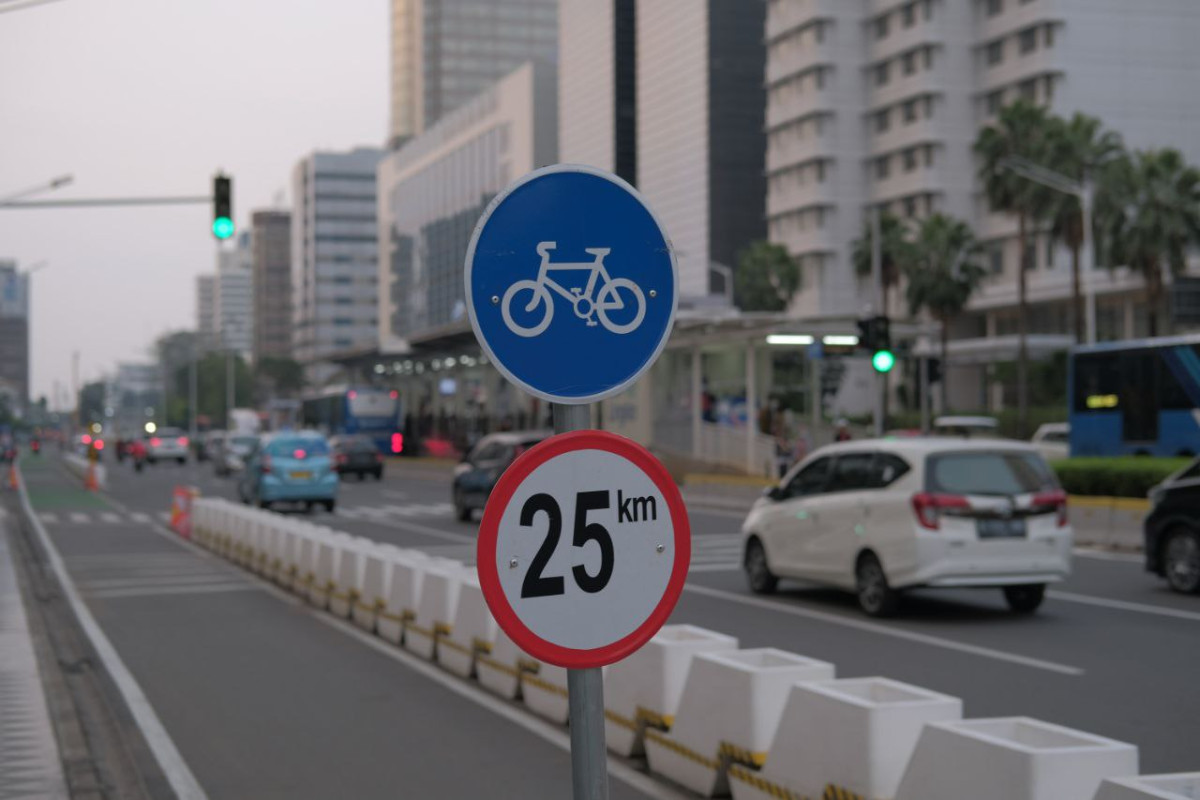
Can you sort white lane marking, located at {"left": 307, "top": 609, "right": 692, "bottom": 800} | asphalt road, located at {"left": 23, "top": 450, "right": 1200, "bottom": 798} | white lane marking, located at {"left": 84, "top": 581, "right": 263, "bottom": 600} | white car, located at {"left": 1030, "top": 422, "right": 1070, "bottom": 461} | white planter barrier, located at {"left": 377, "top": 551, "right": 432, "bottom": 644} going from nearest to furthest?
white lane marking, located at {"left": 307, "top": 609, "right": 692, "bottom": 800} → asphalt road, located at {"left": 23, "top": 450, "right": 1200, "bottom": 798} → white planter barrier, located at {"left": 377, "top": 551, "right": 432, "bottom": 644} → white lane marking, located at {"left": 84, "top": 581, "right": 263, "bottom": 600} → white car, located at {"left": 1030, "top": 422, "right": 1070, "bottom": 461}

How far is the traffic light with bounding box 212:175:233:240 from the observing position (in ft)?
81.1

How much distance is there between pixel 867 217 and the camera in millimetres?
91375

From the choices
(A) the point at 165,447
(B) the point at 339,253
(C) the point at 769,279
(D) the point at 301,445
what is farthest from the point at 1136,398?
(B) the point at 339,253

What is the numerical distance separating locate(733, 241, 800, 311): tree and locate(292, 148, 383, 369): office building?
9478cm

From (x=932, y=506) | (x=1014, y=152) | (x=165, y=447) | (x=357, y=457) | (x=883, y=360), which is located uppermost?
(x=1014, y=152)

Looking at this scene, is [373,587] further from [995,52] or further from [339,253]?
[339,253]

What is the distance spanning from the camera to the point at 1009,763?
544cm

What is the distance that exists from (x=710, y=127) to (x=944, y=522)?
4260 inches

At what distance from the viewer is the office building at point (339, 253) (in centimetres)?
18512

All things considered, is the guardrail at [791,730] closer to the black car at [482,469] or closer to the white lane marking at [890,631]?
the white lane marking at [890,631]

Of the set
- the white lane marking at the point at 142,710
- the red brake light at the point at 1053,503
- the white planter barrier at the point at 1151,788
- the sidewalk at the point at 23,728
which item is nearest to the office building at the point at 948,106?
the red brake light at the point at 1053,503

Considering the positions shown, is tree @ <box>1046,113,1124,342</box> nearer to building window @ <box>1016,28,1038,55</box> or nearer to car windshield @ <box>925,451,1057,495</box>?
building window @ <box>1016,28,1038,55</box>

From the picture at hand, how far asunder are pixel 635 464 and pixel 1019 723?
8.57 ft

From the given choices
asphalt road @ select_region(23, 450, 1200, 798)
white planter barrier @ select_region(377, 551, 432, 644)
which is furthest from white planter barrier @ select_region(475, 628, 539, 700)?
white planter barrier @ select_region(377, 551, 432, 644)
